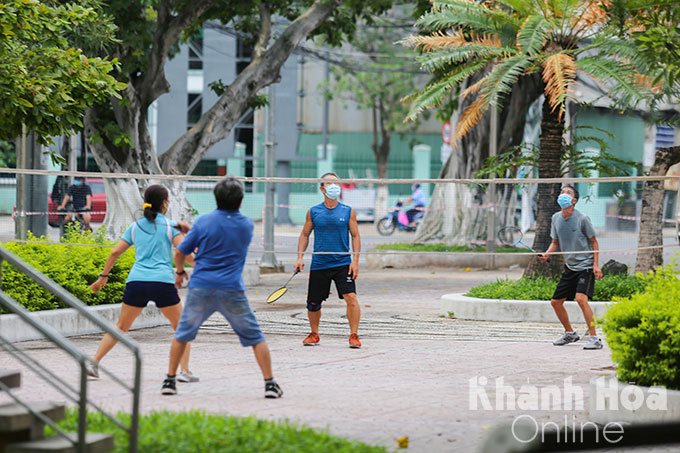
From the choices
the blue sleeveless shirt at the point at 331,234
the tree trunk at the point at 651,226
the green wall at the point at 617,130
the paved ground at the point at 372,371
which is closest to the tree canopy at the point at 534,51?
the tree trunk at the point at 651,226

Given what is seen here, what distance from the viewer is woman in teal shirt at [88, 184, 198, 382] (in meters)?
8.32

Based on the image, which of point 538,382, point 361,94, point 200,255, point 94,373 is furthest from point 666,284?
point 361,94

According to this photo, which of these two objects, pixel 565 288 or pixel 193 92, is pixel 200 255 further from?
pixel 193 92

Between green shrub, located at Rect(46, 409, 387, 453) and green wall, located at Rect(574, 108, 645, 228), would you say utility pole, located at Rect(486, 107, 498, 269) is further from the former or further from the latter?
green shrub, located at Rect(46, 409, 387, 453)

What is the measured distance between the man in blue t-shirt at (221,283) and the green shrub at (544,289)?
6534 mm

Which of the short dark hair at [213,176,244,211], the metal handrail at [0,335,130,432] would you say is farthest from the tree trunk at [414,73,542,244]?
the metal handrail at [0,335,130,432]

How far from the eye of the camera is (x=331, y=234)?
1082cm

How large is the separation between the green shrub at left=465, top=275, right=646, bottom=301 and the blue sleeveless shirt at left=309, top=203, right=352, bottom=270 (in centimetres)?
344

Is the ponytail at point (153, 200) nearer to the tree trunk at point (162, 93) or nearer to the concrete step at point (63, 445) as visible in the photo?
the concrete step at point (63, 445)

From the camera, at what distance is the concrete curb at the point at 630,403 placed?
257 inches

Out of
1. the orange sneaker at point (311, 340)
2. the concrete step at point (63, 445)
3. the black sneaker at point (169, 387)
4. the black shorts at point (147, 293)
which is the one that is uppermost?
the black shorts at point (147, 293)

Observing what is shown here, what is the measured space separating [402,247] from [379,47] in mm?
21498

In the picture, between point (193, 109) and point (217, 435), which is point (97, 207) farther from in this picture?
point (193, 109)

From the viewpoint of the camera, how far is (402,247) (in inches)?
907
